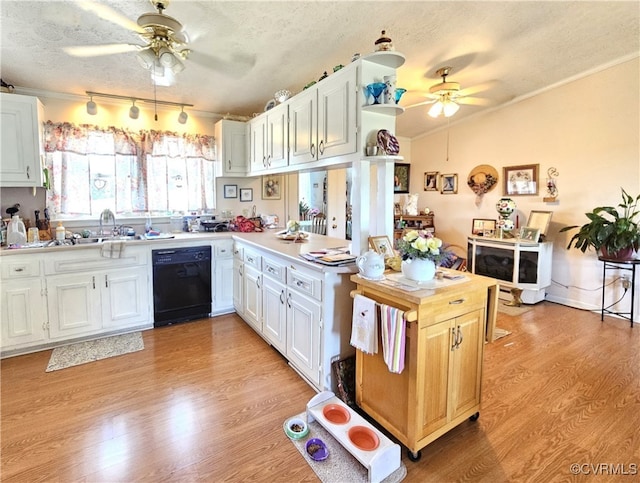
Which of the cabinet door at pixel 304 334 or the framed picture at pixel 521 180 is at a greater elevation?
the framed picture at pixel 521 180

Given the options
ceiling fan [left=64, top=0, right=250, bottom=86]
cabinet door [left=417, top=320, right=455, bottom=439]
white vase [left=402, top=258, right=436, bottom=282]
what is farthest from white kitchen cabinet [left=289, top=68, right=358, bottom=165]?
cabinet door [left=417, top=320, right=455, bottom=439]

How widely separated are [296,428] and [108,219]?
302 centimetres

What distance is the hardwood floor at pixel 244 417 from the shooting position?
171 centimetres

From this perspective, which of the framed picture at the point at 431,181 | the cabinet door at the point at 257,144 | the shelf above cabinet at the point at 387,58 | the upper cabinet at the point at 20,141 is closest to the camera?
the shelf above cabinet at the point at 387,58

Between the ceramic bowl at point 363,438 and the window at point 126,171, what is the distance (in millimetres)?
3284

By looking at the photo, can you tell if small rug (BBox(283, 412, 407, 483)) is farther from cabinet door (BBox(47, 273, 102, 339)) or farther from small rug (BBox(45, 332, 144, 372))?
cabinet door (BBox(47, 273, 102, 339))

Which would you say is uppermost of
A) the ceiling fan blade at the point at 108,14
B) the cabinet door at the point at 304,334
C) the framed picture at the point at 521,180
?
the ceiling fan blade at the point at 108,14

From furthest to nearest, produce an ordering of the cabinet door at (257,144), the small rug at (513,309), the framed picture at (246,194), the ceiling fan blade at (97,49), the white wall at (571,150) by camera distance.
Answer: the framed picture at (246,194)
the small rug at (513,309)
the white wall at (571,150)
the cabinet door at (257,144)
the ceiling fan blade at (97,49)

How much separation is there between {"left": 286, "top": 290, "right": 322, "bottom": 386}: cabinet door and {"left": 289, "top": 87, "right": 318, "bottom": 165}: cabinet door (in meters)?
1.15

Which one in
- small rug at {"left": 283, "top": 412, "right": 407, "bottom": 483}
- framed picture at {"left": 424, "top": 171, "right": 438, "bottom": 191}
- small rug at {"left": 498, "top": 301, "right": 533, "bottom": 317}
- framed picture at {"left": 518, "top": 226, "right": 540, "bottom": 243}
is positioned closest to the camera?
small rug at {"left": 283, "top": 412, "right": 407, "bottom": 483}

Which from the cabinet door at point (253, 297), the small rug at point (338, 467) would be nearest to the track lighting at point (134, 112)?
the cabinet door at point (253, 297)

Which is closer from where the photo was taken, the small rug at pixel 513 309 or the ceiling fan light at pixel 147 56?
the ceiling fan light at pixel 147 56

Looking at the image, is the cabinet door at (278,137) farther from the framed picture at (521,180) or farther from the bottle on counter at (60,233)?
the framed picture at (521,180)

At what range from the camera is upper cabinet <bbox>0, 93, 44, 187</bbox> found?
9.55 ft
